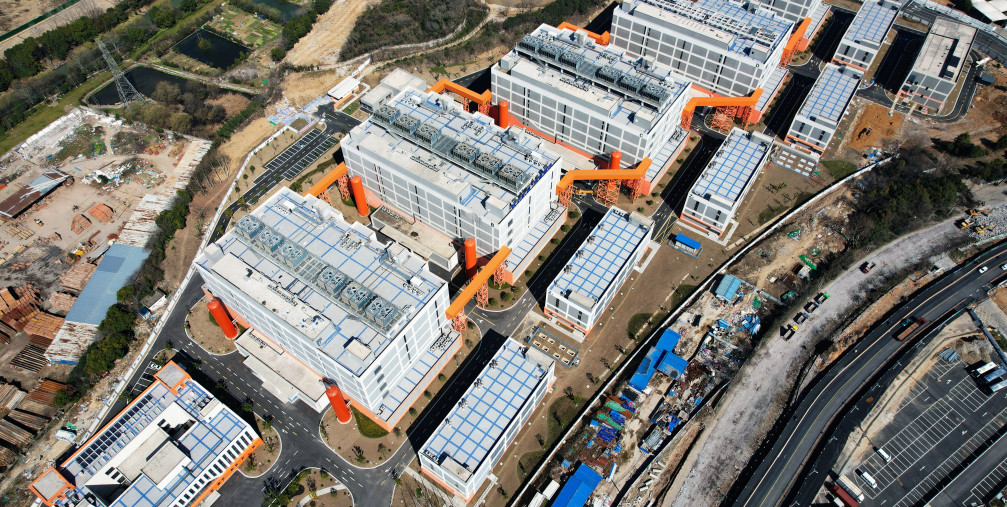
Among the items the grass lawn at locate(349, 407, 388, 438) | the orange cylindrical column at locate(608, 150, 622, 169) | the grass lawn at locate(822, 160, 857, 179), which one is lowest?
the grass lawn at locate(349, 407, 388, 438)

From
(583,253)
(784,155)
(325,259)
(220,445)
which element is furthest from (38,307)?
(784,155)

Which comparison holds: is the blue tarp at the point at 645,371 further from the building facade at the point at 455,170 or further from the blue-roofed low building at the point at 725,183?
the building facade at the point at 455,170

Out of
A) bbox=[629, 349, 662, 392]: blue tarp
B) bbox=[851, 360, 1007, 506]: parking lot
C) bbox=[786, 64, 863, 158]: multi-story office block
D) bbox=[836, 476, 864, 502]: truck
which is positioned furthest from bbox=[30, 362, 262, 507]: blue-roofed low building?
bbox=[786, 64, 863, 158]: multi-story office block

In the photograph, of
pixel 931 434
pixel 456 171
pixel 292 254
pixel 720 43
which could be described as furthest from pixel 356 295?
pixel 720 43

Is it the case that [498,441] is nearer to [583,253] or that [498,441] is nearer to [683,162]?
[583,253]

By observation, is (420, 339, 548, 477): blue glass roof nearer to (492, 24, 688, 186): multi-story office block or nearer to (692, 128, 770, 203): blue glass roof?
(692, 128, 770, 203): blue glass roof

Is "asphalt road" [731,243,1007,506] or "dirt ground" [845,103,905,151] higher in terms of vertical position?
"dirt ground" [845,103,905,151]

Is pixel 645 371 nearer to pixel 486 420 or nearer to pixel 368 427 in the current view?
pixel 486 420

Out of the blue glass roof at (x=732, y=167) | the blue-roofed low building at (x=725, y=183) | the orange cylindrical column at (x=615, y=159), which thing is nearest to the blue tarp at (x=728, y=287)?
the blue-roofed low building at (x=725, y=183)
